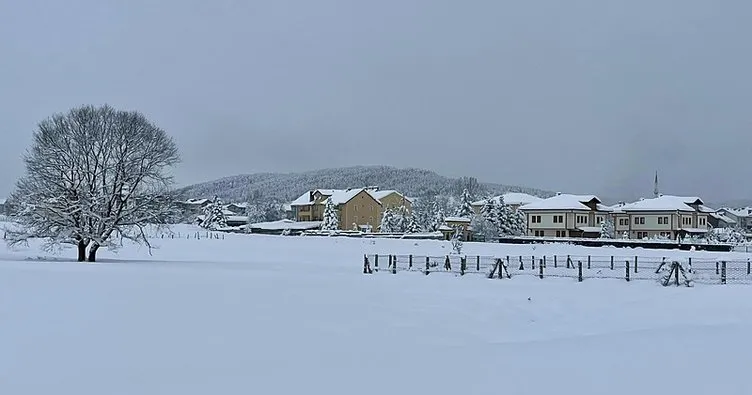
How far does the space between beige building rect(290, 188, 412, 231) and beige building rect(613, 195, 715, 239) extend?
1393 inches

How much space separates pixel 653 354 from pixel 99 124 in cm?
3373

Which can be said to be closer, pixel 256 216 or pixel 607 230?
pixel 607 230

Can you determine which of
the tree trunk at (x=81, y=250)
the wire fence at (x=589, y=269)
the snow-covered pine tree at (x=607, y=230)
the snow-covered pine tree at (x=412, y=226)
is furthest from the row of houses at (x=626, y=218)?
the tree trunk at (x=81, y=250)

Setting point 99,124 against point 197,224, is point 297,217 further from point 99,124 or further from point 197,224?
point 99,124

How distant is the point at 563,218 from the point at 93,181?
55.2 metres

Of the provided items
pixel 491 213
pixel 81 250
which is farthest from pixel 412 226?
pixel 81 250

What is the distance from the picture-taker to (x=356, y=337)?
13383 mm

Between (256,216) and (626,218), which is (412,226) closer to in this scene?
(626,218)

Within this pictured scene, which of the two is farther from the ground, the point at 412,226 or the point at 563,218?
the point at 563,218

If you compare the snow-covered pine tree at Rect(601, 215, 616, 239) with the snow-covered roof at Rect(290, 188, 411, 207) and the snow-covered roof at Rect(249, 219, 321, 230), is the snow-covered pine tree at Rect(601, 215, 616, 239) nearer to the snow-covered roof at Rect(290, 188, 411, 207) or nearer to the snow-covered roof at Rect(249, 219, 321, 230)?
the snow-covered roof at Rect(290, 188, 411, 207)

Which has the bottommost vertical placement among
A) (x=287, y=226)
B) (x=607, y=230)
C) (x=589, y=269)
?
(x=589, y=269)

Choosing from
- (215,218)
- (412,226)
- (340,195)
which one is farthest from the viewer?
(215,218)

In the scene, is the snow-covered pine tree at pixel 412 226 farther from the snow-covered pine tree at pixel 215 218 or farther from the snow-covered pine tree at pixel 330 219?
the snow-covered pine tree at pixel 215 218

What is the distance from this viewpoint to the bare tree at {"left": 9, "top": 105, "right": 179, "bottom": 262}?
36062mm
